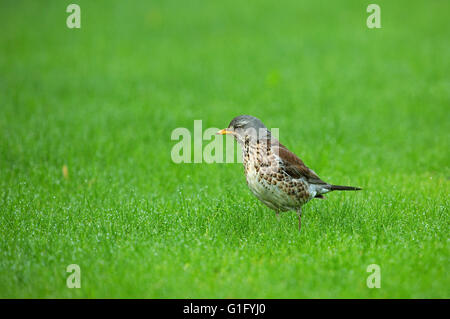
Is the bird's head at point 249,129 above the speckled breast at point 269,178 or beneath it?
above

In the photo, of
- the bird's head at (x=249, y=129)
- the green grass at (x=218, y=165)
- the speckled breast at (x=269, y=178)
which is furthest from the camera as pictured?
the bird's head at (x=249, y=129)

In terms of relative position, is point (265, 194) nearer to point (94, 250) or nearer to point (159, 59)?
point (94, 250)

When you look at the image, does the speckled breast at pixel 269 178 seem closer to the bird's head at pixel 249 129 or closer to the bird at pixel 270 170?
the bird at pixel 270 170

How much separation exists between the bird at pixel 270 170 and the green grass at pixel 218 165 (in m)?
0.39

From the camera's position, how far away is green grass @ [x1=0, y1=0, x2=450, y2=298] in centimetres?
540

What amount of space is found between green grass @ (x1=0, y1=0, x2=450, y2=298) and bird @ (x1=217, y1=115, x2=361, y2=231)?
0.39 m

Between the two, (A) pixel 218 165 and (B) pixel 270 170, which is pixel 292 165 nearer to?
(B) pixel 270 170

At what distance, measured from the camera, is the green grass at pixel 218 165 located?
5402 mm

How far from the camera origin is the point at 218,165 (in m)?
9.38

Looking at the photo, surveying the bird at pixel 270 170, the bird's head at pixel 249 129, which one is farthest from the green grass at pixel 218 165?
the bird's head at pixel 249 129

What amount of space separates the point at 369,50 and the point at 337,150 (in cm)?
770

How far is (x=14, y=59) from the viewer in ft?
54.7

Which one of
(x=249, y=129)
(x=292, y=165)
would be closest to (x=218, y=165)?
(x=249, y=129)

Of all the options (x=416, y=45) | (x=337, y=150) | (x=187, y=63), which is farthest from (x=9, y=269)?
(x=416, y=45)
